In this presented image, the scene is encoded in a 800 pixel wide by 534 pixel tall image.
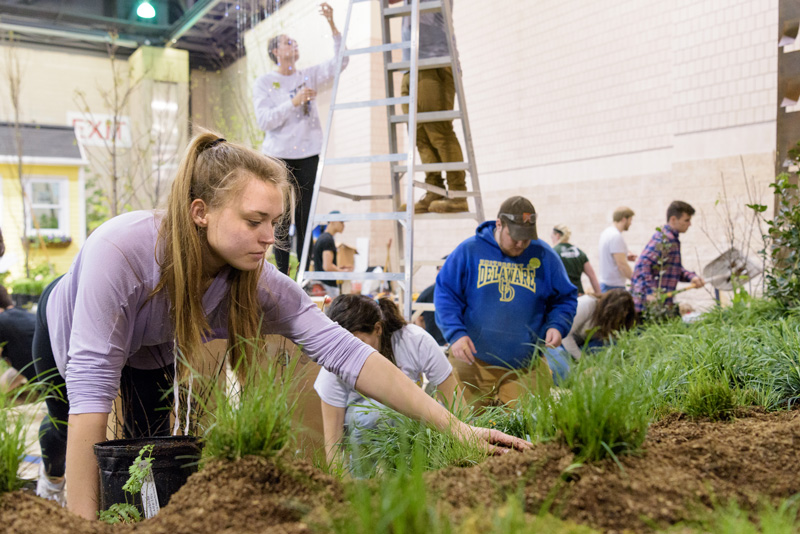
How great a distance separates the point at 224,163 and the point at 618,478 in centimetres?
110

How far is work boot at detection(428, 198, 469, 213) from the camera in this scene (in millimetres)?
3967

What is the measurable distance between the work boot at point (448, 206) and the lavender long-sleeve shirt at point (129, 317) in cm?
228

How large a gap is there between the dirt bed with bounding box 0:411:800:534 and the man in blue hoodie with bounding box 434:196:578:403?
202cm

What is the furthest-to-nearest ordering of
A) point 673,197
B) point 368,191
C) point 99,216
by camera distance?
1. point 99,216
2. point 368,191
3. point 673,197

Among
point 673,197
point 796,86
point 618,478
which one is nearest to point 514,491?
point 618,478

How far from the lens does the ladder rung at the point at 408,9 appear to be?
12.9 ft

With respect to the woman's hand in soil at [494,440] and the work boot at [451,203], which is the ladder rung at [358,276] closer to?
the work boot at [451,203]

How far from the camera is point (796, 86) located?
13.6ft

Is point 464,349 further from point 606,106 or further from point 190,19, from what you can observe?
point 190,19

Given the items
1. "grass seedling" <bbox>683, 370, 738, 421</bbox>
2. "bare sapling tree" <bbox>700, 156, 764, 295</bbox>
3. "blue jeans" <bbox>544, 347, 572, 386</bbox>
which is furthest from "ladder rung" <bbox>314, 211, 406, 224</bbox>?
"bare sapling tree" <bbox>700, 156, 764, 295</bbox>

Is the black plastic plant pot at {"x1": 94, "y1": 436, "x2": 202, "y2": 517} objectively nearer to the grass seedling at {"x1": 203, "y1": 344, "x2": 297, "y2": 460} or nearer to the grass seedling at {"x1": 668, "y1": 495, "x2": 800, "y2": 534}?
the grass seedling at {"x1": 203, "y1": 344, "x2": 297, "y2": 460}

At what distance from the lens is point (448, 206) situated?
3979 millimetres

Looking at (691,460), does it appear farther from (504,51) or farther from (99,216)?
(99,216)

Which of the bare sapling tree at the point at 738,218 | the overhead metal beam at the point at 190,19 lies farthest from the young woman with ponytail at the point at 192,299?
the overhead metal beam at the point at 190,19
